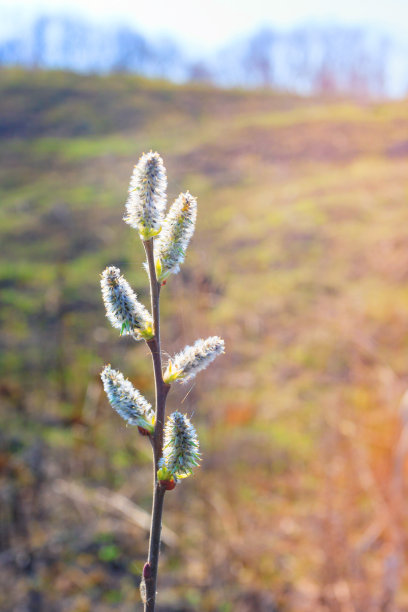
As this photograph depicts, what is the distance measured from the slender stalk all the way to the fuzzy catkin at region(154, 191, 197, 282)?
0.14 feet

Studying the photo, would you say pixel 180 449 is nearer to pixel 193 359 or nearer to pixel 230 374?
pixel 193 359

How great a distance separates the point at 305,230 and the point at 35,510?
377 inches

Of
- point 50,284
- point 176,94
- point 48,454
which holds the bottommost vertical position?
point 48,454

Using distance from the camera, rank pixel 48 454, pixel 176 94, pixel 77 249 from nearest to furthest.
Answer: pixel 48 454 < pixel 77 249 < pixel 176 94

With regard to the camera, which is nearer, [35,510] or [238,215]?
[35,510]

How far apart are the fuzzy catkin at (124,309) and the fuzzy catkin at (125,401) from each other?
0.07 metres

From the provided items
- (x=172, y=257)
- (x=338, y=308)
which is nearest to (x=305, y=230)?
(x=338, y=308)

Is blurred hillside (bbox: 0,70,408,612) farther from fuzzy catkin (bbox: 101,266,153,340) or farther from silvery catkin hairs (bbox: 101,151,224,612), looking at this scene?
fuzzy catkin (bbox: 101,266,153,340)

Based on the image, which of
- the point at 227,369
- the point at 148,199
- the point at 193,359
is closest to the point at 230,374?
the point at 227,369

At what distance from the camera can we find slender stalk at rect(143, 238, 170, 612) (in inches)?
30.9

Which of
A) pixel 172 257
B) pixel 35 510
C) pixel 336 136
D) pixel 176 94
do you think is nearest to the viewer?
pixel 172 257

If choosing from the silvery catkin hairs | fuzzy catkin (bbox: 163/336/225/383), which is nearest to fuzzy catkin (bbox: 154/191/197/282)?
the silvery catkin hairs

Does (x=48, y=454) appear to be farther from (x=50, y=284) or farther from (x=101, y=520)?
(x=50, y=284)

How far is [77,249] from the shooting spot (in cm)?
1212
